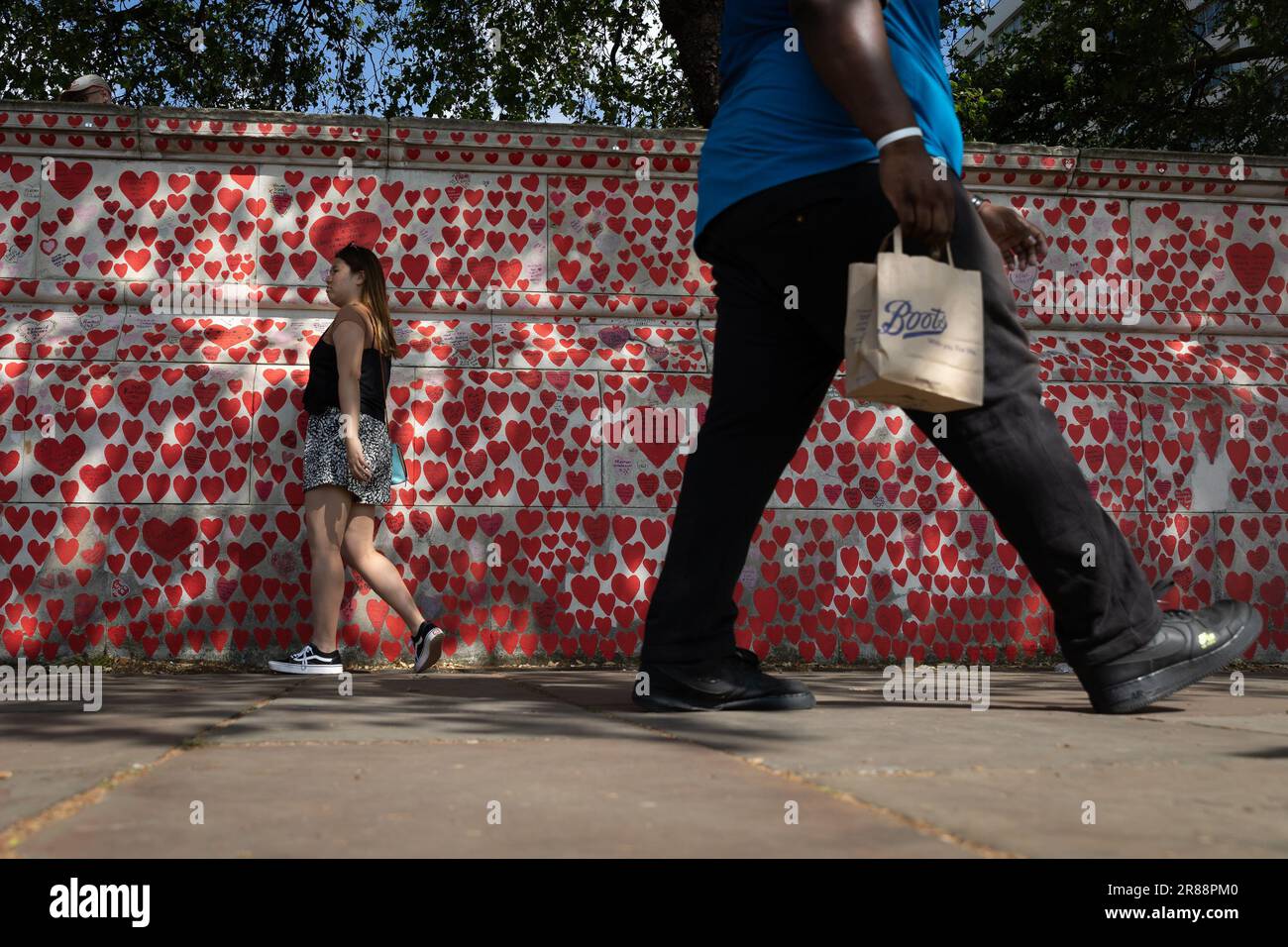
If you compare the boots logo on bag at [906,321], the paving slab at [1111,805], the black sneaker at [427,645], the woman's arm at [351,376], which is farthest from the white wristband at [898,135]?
the woman's arm at [351,376]

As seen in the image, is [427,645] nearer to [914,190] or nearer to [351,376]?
[351,376]

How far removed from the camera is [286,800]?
1787 mm

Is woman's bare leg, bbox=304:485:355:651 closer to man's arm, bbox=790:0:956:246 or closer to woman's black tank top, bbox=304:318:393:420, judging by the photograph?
woman's black tank top, bbox=304:318:393:420

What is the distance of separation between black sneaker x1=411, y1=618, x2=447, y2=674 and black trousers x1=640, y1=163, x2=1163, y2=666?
201 cm

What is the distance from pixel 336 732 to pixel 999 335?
5.91 ft

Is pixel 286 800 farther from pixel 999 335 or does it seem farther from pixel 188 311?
pixel 188 311

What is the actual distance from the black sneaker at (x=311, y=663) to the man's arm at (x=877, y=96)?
3.41m

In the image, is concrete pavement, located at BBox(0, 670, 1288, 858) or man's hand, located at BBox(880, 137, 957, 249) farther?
man's hand, located at BBox(880, 137, 957, 249)

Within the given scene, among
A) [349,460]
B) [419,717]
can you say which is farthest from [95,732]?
[349,460]

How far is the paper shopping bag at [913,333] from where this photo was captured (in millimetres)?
2717

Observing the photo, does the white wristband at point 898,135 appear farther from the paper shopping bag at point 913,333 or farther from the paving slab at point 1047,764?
the paving slab at point 1047,764

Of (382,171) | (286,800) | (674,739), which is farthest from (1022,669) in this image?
(286,800)

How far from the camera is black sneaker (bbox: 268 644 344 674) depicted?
5262 millimetres

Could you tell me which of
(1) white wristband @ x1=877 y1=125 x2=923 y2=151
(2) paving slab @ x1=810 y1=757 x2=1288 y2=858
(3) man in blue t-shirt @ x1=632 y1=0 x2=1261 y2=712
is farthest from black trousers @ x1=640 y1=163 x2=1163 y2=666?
(2) paving slab @ x1=810 y1=757 x2=1288 y2=858
